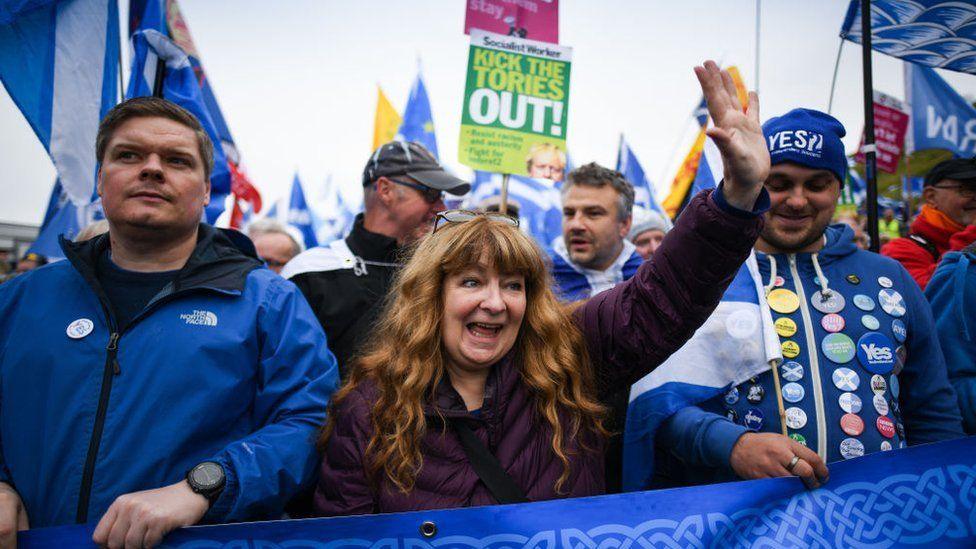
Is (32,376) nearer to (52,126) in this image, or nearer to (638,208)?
(52,126)

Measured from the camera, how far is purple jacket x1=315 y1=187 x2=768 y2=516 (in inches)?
70.6

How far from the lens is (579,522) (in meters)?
1.71

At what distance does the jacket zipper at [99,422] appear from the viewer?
1.82 m

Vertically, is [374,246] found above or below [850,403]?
above

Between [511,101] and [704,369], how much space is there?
2706 mm

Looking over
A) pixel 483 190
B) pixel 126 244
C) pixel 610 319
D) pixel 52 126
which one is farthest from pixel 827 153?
pixel 483 190

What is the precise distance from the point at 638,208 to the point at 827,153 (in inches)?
210

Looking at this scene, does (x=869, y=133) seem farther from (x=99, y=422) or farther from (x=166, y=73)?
(x=166, y=73)

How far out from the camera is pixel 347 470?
73.4 inches

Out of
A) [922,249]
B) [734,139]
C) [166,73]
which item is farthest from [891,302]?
[166,73]

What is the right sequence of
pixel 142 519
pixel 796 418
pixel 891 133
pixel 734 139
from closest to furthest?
pixel 142 519 → pixel 734 139 → pixel 796 418 → pixel 891 133

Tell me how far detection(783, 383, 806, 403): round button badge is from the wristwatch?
5.97ft

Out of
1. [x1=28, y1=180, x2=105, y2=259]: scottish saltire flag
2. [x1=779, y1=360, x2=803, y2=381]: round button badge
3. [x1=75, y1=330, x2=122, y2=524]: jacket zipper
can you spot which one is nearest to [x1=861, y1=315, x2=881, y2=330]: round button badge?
[x1=779, y1=360, x2=803, y2=381]: round button badge

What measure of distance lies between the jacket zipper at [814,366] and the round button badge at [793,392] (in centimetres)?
4
